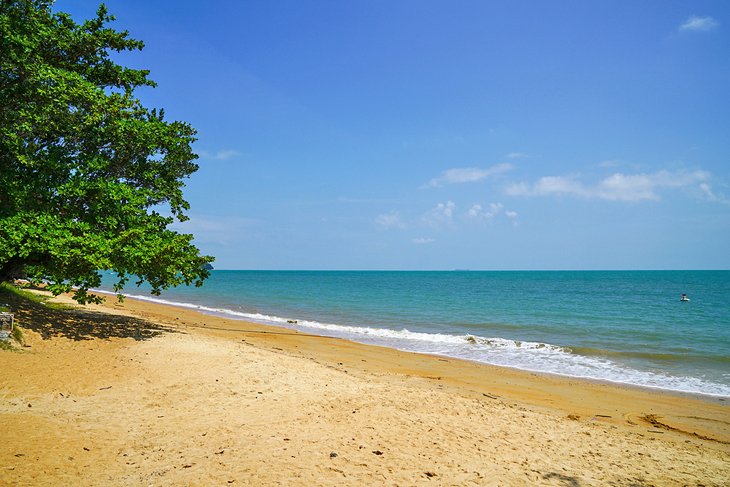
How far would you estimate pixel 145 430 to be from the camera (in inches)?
269

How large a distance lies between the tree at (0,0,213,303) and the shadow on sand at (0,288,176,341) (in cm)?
102

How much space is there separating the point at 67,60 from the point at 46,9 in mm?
1562

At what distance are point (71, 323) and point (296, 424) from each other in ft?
32.0

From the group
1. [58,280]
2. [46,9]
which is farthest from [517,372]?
[46,9]

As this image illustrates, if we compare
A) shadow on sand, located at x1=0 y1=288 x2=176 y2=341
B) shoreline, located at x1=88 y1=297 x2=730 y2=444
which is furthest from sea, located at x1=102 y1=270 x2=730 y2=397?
shadow on sand, located at x1=0 y1=288 x2=176 y2=341

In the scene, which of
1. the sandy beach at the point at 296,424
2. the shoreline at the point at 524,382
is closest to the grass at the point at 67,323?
the sandy beach at the point at 296,424

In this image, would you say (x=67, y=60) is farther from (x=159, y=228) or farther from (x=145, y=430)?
(x=145, y=430)

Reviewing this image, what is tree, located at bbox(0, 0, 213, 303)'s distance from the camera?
1125 cm

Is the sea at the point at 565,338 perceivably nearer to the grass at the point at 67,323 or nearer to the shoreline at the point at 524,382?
the shoreline at the point at 524,382

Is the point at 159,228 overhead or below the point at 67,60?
below

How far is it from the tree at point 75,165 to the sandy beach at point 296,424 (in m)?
2.20

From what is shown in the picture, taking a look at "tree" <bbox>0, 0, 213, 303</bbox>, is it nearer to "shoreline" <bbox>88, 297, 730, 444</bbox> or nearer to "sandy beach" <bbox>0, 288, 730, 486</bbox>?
"sandy beach" <bbox>0, 288, 730, 486</bbox>

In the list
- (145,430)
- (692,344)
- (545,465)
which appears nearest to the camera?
(545,465)

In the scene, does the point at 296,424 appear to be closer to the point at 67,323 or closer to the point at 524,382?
the point at 524,382
